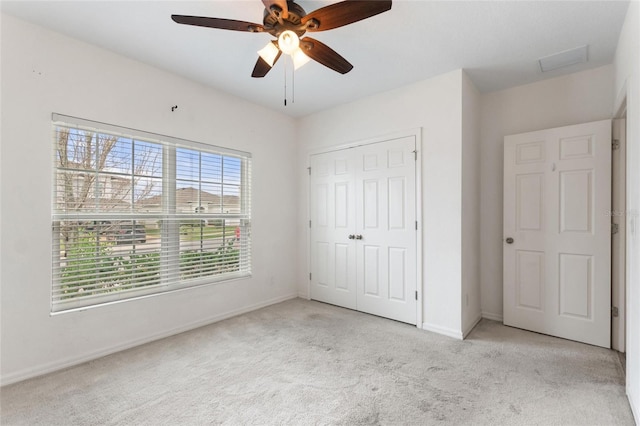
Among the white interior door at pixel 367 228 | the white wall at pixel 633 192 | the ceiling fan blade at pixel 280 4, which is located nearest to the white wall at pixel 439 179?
the white interior door at pixel 367 228

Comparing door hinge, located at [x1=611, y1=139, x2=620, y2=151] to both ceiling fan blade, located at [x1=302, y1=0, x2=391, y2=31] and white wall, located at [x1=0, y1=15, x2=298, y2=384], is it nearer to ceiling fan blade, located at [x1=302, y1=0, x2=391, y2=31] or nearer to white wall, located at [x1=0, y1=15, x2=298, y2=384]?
ceiling fan blade, located at [x1=302, y1=0, x2=391, y2=31]

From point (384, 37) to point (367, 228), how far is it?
6.58ft

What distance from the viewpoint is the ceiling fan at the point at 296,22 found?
1601 millimetres

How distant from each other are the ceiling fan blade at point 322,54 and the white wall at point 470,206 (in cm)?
145

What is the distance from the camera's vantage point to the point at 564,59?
8.61ft

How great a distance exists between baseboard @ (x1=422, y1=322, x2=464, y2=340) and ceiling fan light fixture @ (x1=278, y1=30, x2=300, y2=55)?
2.82m

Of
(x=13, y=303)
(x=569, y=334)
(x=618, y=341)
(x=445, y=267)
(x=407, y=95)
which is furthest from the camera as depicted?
(x=407, y=95)

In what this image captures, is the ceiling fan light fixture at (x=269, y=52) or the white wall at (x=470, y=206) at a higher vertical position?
the ceiling fan light fixture at (x=269, y=52)

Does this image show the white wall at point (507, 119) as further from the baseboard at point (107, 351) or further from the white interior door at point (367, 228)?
the baseboard at point (107, 351)

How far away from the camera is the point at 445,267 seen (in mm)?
2979

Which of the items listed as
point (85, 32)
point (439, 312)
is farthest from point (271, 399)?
point (85, 32)

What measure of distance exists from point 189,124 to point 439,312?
3.24 m

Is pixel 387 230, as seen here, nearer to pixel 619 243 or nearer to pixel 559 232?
pixel 559 232

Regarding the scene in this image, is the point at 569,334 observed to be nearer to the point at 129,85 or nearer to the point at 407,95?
the point at 407,95
